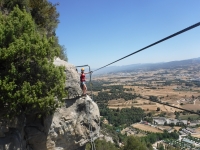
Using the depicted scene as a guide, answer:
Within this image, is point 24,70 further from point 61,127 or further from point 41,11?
point 41,11

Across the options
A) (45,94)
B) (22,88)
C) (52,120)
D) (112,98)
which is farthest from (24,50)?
(112,98)

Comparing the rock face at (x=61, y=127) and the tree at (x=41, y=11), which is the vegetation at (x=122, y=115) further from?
the rock face at (x=61, y=127)

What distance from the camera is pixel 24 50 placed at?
34.1ft

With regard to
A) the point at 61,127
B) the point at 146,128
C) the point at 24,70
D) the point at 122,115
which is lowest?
the point at 146,128

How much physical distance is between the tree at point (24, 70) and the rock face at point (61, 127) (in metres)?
1.51

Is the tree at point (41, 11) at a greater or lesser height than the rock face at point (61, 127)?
greater

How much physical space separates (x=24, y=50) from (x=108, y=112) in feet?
296

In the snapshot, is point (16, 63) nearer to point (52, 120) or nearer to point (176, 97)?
point (52, 120)

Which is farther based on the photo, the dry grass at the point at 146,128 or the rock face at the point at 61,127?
the dry grass at the point at 146,128

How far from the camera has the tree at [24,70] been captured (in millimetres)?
10078

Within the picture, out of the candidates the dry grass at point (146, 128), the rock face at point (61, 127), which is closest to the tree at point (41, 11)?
the rock face at point (61, 127)

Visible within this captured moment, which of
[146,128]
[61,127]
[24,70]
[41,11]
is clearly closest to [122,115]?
[146,128]

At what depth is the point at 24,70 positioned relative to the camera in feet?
36.9

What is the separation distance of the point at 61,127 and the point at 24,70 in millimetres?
5126
